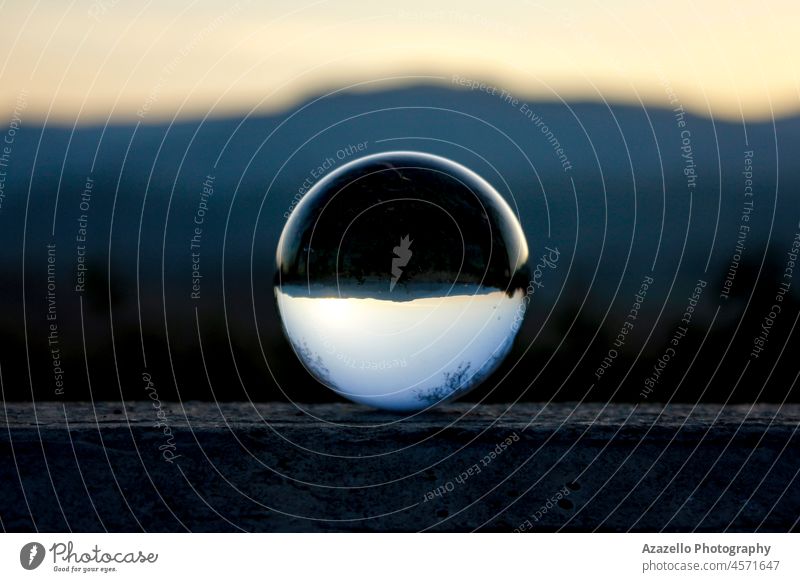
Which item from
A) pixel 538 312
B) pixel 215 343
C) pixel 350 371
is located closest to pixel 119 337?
pixel 215 343

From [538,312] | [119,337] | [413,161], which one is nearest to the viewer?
[413,161]

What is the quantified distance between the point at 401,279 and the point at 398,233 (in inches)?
9.0

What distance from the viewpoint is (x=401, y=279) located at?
4.69 metres

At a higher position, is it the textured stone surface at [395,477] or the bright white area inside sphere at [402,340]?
the bright white area inside sphere at [402,340]

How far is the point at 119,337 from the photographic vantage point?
56.8 ft

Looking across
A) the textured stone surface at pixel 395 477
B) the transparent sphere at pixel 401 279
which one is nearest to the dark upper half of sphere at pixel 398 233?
the transparent sphere at pixel 401 279

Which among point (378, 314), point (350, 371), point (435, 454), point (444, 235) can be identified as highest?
point (444, 235)

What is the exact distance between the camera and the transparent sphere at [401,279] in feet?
15.5

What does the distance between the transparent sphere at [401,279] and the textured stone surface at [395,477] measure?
337 millimetres

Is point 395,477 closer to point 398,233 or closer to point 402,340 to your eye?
point 402,340

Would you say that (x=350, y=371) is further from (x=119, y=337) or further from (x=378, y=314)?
(x=119, y=337)

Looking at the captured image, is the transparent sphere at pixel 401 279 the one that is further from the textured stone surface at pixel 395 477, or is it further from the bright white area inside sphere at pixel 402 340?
the textured stone surface at pixel 395 477

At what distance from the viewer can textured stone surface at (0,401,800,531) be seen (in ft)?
15.5

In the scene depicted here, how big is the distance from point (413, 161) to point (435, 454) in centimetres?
150
